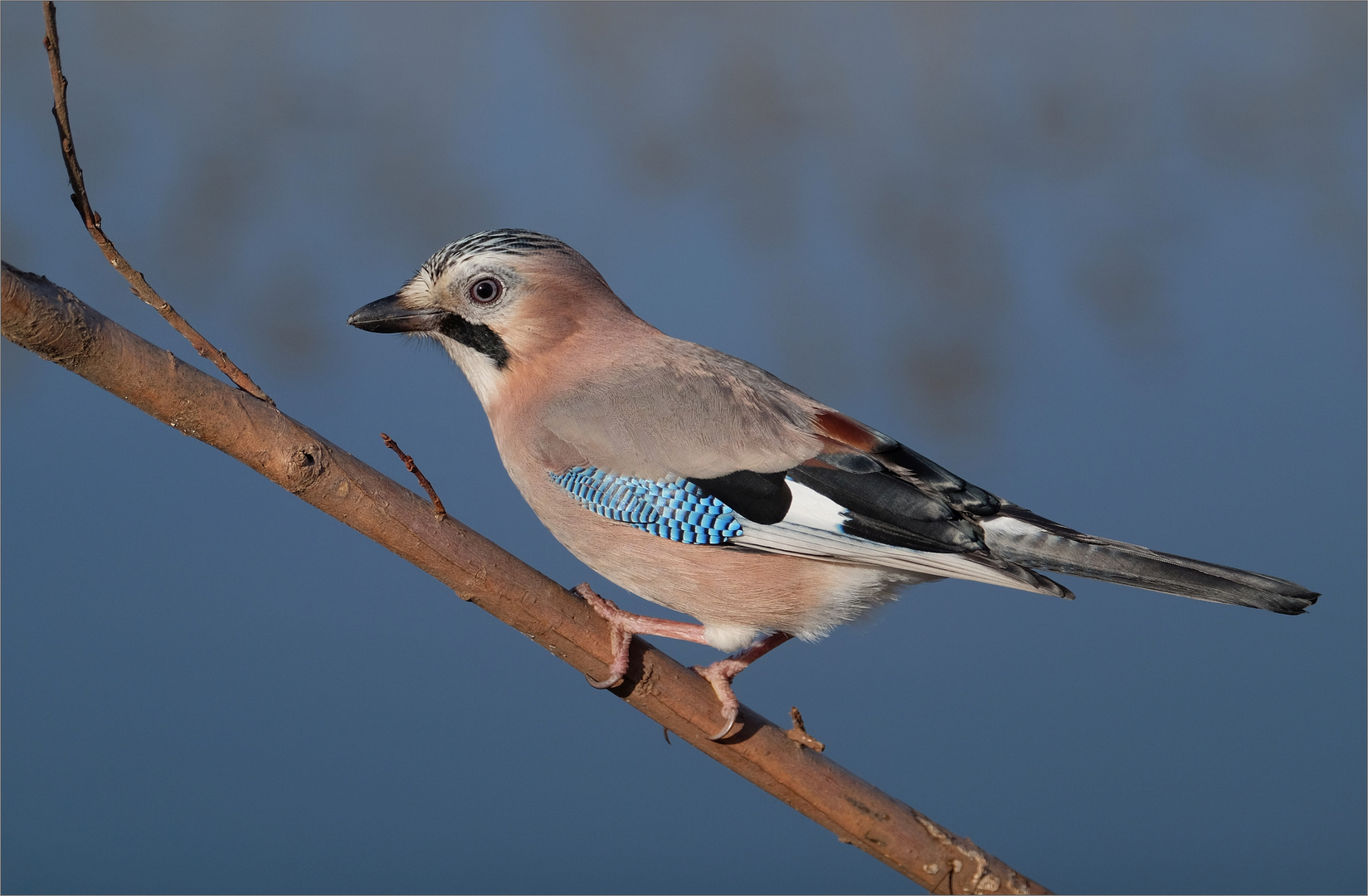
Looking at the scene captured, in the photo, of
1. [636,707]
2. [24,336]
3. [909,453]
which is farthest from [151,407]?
[909,453]

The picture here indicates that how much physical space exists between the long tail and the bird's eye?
4.37 feet

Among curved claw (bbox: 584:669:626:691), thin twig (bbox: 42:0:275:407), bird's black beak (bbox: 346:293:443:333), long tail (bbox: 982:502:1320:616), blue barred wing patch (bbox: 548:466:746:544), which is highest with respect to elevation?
bird's black beak (bbox: 346:293:443:333)

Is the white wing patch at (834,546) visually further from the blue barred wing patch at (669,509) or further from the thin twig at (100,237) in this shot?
the thin twig at (100,237)

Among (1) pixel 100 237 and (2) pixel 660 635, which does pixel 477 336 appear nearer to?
(2) pixel 660 635

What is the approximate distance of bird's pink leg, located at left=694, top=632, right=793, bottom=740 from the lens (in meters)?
2.61

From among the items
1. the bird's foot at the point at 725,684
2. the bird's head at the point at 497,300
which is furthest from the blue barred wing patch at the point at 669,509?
the bird's head at the point at 497,300

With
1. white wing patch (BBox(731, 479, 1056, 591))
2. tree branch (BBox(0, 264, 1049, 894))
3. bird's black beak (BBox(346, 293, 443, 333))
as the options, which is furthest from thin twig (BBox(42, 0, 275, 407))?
white wing patch (BBox(731, 479, 1056, 591))

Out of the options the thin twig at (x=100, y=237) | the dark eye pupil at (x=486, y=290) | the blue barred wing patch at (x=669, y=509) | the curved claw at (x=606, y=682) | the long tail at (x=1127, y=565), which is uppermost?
the dark eye pupil at (x=486, y=290)

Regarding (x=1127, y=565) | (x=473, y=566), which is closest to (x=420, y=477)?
(x=473, y=566)

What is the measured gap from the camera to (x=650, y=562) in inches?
103

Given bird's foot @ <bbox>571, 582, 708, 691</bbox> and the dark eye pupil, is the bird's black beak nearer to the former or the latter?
the dark eye pupil

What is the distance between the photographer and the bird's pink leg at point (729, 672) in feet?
8.55

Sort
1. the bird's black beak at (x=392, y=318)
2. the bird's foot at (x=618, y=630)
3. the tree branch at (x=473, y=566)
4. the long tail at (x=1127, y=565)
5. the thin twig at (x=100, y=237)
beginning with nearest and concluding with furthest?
1. the thin twig at (x=100, y=237)
2. the tree branch at (x=473, y=566)
3. the long tail at (x=1127, y=565)
4. the bird's foot at (x=618, y=630)
5. the bird's black beak at (x=392, y=318)

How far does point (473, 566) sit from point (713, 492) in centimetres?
59
